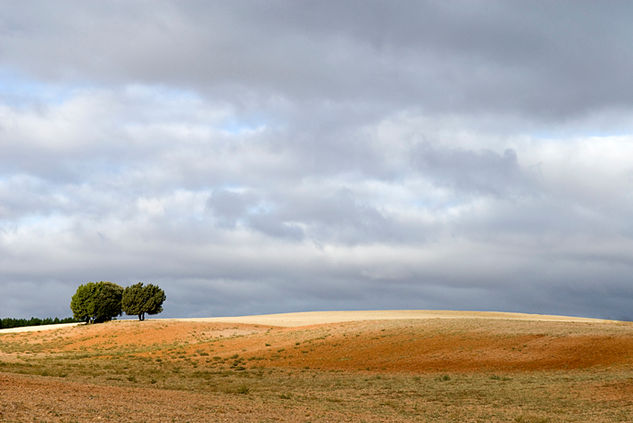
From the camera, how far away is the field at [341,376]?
21.0 meters

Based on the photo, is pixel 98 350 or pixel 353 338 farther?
pixel 98 350

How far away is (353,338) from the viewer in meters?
51.4

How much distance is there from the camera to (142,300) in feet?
297

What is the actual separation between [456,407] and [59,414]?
15544 millimetres

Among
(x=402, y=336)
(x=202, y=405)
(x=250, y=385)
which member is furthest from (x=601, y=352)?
(x=202, y=405)

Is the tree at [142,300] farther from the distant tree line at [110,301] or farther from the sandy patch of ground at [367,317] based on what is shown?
the sandy patch of ground at [367,317]

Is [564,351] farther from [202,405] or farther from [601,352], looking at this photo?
[202,405]

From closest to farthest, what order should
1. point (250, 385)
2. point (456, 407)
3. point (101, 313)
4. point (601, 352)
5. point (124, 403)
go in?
point (124, 403), point (456, 407), point (250, 385), point (601, 352), point (101, 313)

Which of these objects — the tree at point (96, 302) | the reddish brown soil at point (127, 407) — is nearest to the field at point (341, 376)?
the reddish brown soil at point (127, 407)

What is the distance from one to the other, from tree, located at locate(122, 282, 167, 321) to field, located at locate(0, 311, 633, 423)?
21.8 meters

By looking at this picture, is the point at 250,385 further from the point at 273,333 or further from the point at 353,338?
the point at 273,333

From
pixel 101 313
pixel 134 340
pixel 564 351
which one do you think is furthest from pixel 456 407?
pixel 101 313

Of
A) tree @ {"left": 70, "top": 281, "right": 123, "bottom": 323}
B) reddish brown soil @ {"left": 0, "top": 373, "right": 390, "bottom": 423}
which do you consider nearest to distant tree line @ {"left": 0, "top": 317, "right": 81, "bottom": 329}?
tree @ {"left": 70, "top": 281, "right": 123, "bottom": 323}

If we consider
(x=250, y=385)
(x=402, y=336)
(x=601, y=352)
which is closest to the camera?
(x=250, y=385)
